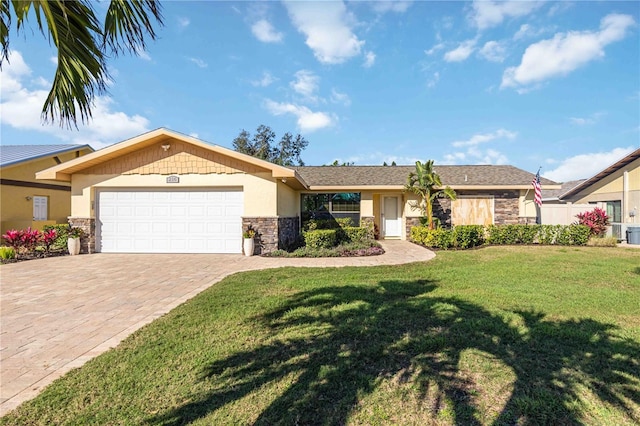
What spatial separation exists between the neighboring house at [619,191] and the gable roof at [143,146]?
688 inches

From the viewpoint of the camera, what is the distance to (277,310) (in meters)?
4.97

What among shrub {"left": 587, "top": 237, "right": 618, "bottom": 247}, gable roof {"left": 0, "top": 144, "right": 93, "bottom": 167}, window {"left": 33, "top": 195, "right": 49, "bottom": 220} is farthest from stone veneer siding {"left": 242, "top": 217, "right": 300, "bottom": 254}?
window {"left": 33, "top": 195, "right": 49, "bottom": 220}

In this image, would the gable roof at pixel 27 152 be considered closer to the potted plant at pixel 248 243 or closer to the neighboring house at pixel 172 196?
the neighboring house at pixel 172 196

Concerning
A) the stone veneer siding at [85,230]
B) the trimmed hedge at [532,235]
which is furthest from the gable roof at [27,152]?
the trimmed hedge at [532,235]

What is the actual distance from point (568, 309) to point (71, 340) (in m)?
7.04

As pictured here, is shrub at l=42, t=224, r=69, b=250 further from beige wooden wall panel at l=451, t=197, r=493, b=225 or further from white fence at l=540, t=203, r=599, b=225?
white fence at l=540, t=203, r=599, b=225

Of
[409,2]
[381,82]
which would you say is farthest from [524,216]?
[409,2]

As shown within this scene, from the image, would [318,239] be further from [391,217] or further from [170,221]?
[391,217]

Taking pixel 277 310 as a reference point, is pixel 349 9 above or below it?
above

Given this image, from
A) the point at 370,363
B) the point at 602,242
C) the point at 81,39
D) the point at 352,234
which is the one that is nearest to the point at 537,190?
the point at 602,242

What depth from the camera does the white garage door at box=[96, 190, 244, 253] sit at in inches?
458

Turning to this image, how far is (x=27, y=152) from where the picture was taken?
1784cm

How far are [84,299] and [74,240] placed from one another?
717 cm

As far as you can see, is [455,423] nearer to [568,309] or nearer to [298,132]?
[568,309]
